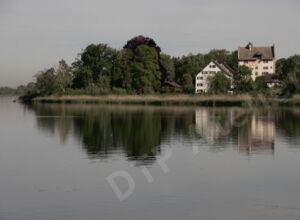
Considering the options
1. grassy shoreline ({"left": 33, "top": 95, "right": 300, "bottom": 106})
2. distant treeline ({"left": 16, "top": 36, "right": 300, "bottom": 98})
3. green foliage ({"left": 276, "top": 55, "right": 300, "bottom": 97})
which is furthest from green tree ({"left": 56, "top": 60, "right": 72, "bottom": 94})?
green foliage ({"left": 276, "top": 55, "right": 300, "bottom": 97})

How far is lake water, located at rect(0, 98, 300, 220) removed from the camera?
11.4 metres

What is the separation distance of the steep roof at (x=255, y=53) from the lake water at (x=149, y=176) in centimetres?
8081

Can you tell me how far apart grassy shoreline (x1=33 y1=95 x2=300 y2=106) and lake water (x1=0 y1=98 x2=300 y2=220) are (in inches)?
1205

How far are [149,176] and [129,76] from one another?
2544 inches

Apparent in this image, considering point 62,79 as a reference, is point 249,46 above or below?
above

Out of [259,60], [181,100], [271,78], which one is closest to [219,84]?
[181,100]

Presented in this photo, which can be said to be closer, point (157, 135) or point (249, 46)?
point (157, 135)

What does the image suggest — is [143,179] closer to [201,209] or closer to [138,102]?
[201,209]

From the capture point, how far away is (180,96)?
6431 cm

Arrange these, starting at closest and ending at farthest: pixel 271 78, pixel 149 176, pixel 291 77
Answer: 1. pixel 149 176
2. pixel 291 77
3. pixel 271 78

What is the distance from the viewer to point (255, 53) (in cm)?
10612

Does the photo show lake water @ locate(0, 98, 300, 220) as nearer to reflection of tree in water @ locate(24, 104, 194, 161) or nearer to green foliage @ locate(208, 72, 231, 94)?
reflection of tree in water @ locate(24, 104, 194, 161)

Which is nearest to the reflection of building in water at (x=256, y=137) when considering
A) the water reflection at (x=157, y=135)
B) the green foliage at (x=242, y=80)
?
the water reflection at (x=157, y=135)

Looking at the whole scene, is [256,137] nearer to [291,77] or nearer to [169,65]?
[291,77]
